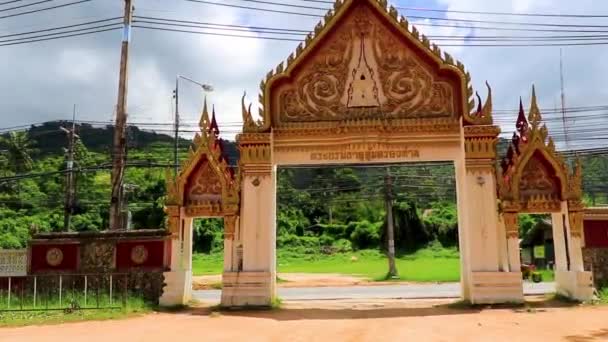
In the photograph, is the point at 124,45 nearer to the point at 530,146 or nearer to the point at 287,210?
the point at 530,146

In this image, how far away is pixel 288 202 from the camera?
59.9m

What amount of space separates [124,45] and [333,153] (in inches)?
Answer: 336

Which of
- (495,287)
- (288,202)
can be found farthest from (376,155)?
(288,202)

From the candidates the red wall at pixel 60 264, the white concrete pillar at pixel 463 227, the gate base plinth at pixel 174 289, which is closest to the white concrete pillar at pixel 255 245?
the gate base plinth at pixel 174 289

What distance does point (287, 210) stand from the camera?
61.5 metres

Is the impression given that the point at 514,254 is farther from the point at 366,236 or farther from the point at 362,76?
the point at 366,236

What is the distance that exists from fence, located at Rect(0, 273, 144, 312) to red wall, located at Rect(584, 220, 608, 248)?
11.9 meters

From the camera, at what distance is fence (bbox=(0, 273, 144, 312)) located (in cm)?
1445

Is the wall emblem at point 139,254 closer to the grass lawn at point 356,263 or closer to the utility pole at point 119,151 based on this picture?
the utility pole at point 119,151

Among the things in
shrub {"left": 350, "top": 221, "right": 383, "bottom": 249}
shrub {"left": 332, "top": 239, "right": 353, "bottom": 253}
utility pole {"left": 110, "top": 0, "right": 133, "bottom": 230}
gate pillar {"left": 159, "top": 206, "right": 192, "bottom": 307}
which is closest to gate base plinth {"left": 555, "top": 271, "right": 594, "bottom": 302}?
gate pillar {"left": 159, "top": 206, "right": 192, "bottom": 307}

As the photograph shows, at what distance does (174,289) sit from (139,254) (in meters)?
1.58

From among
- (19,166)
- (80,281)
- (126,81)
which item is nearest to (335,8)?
(126,81)

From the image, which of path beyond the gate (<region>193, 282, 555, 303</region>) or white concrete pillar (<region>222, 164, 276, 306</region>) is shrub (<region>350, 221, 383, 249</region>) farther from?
white concrete pillar (<region>222, 164, 276, 306</region>)

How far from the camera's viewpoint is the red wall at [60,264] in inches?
634
